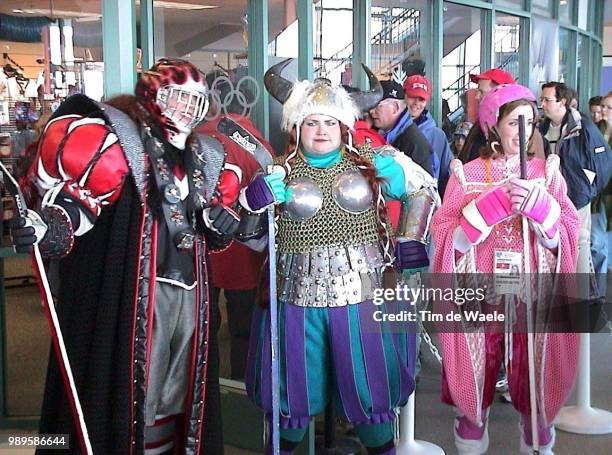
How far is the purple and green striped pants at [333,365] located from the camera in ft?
8.11

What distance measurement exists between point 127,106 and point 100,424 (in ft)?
2.82

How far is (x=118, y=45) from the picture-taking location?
2.27 metres

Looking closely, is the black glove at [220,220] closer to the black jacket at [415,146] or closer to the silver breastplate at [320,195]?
the silver breastplate at [320,195]

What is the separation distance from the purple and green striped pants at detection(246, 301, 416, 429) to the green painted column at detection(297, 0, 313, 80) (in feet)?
3.30

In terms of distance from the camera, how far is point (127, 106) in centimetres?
212

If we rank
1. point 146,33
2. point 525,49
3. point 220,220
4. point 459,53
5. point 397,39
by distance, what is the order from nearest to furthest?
point 220,220 → point 146,33 → point 397,39 → point 459,53 → point 525,49

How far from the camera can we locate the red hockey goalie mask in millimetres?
2053

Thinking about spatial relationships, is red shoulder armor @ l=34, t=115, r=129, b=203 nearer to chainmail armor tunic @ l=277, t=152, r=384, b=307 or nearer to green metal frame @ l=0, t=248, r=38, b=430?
chainmail armor tunic @ l=277, t=152, r=384, b=307

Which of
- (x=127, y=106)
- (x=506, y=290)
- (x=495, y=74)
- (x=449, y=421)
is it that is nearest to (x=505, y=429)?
(x=449, y=421)

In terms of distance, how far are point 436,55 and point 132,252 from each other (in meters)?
4.24

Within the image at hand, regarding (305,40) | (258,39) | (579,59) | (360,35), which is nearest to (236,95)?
(258,39)

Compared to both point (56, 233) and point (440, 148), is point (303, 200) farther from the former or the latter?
point (440, 148)

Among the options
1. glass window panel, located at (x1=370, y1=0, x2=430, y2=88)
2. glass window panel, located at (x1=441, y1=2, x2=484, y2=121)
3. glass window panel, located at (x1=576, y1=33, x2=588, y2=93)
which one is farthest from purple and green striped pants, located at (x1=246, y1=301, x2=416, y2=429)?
glass window panel, located at (x1=576, y1=33, x2=588, y2=93)

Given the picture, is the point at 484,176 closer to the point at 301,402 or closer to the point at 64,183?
the point at 301,402
